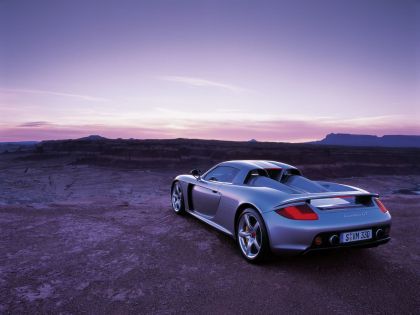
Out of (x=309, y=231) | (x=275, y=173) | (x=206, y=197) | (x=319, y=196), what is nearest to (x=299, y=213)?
(x=309, y=231)

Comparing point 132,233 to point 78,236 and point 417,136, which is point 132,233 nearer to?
point 78,236

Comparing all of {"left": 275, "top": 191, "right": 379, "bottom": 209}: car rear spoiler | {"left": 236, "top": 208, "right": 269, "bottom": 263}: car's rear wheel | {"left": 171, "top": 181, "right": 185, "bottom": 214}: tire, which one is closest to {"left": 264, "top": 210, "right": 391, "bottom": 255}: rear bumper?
{"left": 236, "top": 208, "right": 269, "bottom": 263}: car's rear wheel

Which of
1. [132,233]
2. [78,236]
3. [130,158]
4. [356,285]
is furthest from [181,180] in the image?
[130,158]

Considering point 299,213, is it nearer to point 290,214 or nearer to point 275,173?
point 290,214

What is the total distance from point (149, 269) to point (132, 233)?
1586 mm

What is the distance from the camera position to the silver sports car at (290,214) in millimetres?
3275

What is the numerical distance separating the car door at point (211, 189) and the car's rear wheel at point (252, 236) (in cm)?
71

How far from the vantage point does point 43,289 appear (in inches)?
123

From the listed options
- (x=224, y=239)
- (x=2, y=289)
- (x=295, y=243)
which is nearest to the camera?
(x=2, y=289)

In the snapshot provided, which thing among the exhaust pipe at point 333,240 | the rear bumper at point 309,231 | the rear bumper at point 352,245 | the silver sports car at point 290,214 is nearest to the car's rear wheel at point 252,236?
the silver sports car at point 290,214

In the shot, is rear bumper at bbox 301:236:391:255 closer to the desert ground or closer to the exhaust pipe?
the exhaust pipe

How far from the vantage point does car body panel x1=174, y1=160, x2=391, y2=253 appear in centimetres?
328

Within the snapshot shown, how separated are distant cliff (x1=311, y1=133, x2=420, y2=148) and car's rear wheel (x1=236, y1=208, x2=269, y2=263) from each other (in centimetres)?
18866

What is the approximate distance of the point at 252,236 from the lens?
12.6ft
